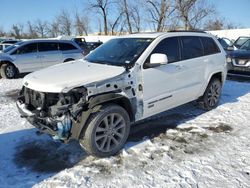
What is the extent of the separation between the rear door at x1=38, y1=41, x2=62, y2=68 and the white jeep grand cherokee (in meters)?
7.17

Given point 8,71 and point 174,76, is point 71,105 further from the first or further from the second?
point 8,71

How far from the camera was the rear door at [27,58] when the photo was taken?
11758mm

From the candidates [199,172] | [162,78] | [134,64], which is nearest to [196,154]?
[199,172]

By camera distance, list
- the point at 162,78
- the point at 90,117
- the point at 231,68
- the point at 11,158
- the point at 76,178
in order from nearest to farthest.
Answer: the point at 76,178, the point at 90,117, the point at 11,158, the point at 162,78, the point at 231,68

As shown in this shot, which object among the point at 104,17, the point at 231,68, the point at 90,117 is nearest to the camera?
the point at 90,117

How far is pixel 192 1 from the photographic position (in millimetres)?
30484

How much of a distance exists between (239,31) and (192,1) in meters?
6.26

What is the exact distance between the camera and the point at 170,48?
5.18 m

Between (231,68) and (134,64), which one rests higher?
(134,64)

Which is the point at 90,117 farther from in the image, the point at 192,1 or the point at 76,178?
the point at 192,1

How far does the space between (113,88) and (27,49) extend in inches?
356

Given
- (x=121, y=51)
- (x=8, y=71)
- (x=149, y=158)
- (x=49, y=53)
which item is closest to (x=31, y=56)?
(x=49, y=53)

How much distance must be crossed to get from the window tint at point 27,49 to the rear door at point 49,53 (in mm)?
214

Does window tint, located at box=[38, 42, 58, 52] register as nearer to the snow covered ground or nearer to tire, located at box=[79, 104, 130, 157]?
the snow covered ground
